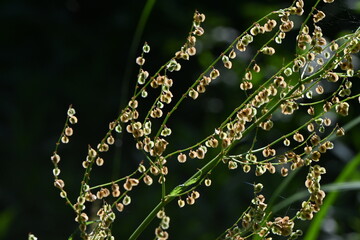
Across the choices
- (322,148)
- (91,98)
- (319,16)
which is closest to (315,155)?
(322,148)

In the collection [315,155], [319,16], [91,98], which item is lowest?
[315,155]

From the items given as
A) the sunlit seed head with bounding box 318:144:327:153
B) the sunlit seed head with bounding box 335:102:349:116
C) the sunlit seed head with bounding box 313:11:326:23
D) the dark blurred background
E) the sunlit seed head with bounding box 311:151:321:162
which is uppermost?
the dark blurred background

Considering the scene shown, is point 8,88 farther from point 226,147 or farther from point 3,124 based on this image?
point 226,147

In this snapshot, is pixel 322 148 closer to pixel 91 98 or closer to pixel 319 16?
pixel 319 16

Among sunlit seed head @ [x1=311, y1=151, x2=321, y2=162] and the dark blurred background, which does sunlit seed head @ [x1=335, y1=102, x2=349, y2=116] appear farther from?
the dark blurred background

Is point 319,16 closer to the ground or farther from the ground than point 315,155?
farther from the ground

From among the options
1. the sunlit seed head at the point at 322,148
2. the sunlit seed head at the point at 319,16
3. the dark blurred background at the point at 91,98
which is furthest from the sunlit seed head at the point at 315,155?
the dark blurred background at the point at 91,98

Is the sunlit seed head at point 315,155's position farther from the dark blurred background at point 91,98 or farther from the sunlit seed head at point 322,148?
the dark blurred background at point 91,98

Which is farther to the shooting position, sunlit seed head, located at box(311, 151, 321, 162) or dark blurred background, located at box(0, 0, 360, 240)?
dark blurred background, located at box(0, 0, 360, 240)

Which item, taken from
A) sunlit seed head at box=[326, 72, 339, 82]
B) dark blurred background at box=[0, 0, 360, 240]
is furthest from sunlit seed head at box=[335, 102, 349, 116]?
dark blurred background at box=[0, 0, 360, 240]
